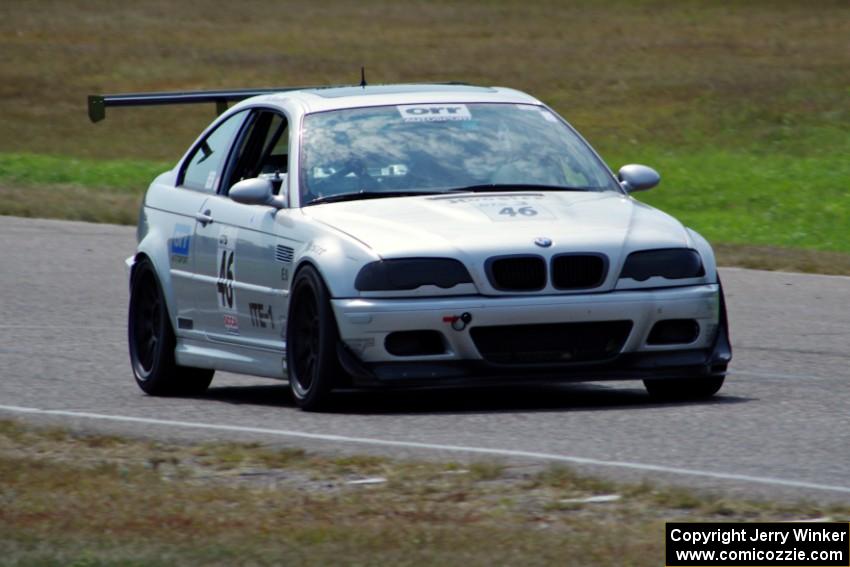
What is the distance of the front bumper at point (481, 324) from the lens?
8797 mm

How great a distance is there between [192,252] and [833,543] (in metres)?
5.43

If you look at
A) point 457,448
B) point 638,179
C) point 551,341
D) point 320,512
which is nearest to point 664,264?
point 551,341

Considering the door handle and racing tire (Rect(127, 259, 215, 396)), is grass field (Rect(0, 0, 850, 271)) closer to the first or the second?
racing tire (Rect(127, 259, 215, 396))

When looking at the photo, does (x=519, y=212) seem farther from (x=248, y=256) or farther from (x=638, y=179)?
(x=248, y=256)

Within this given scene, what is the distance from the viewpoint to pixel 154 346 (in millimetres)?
10922

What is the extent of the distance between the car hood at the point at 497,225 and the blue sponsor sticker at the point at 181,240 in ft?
4.11

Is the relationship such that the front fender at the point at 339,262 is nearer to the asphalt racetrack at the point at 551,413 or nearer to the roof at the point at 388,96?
the asphalt racetrack at the point at 551,413

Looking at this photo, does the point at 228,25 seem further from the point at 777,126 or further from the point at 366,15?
the point at 777,126

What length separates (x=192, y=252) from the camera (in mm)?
10500

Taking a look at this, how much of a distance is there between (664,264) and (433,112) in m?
1.65

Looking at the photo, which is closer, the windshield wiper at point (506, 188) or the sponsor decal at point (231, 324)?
the windshield wiper at point (506, 188)

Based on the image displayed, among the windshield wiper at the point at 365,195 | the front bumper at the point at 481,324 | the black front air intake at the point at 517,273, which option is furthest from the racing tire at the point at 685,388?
the windshield wiper at the point at 365,195

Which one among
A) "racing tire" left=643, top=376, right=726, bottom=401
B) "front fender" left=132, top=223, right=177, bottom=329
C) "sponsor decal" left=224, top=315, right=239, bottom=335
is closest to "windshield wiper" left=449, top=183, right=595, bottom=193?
"racing tire" left=643, top=376, right=726, bottom=401

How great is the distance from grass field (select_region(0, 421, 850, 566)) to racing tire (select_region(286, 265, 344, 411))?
98 centimetres
